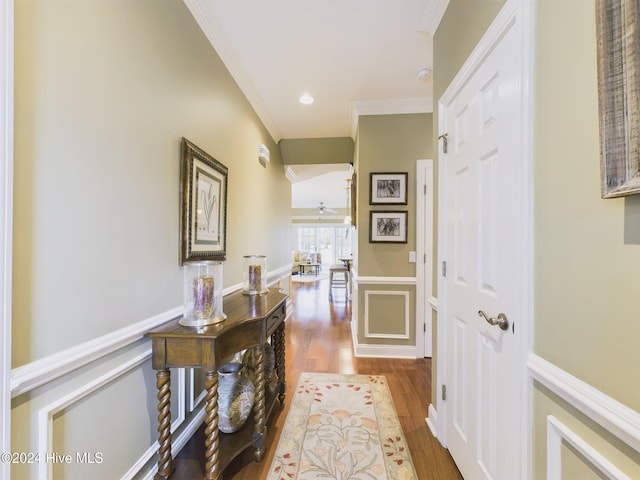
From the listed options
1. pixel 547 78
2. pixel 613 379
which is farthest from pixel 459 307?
pixel 547 78

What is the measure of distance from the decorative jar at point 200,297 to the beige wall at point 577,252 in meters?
1.40

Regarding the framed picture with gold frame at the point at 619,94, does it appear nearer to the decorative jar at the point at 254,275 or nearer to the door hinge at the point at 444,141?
the door hinge at the point at 444,141

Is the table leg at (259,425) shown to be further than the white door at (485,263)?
Yes

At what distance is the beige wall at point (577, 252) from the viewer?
2.10 ft

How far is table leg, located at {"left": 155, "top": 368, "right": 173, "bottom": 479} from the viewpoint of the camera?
1.32 m

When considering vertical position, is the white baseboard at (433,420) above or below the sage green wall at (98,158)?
below

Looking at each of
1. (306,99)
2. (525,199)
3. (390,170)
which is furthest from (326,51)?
(525,199)

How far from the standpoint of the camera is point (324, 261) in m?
11.7

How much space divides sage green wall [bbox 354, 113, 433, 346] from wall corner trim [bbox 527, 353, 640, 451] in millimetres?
2231

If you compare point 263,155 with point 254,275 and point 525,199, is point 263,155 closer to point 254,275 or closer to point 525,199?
point 254,275

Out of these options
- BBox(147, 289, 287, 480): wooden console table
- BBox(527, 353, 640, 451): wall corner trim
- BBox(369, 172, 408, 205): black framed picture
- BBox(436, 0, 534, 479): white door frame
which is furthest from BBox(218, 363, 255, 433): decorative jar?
BBox(369, 172, 408, 205): black framed picture

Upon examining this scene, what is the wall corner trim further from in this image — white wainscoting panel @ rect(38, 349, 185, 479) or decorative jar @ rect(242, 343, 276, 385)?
white wainscoting panel @ rect(38, 349, 185, 479)

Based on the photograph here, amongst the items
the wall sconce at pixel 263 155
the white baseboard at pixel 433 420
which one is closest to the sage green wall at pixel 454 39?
the white baseboard at pixel 433 420

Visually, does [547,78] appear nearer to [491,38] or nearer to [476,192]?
[491,38]
